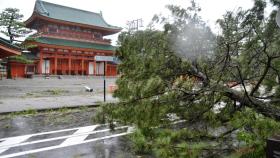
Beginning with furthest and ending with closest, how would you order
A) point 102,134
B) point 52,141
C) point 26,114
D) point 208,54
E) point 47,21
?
point 47,21
point 26,114
point 102,134
point 52,141
point 208,54

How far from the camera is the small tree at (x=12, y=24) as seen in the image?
95.6ft

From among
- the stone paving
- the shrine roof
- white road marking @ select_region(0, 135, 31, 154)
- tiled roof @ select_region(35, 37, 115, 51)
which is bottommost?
the stone paving

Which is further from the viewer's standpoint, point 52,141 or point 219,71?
point 52,141

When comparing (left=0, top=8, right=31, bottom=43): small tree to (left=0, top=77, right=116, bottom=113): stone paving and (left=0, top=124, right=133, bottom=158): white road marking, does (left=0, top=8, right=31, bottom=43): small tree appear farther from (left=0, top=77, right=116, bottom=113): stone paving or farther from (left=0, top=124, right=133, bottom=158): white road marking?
(left=0, top=124, right=133, bottom=158): white road marking

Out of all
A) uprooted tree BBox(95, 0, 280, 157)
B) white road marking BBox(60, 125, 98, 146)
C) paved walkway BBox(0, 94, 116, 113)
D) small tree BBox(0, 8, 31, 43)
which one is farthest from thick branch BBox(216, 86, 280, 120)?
small tree BBox(0, 8, 31, 43)

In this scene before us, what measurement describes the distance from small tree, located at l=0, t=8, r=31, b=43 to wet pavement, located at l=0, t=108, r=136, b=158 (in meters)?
22.2

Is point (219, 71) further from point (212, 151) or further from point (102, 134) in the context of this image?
point (102, 134)

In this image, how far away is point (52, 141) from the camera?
6.14 m

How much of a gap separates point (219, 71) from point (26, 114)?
25.7ft

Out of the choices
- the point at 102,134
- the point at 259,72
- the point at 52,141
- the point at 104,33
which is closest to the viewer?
the point at 259,72

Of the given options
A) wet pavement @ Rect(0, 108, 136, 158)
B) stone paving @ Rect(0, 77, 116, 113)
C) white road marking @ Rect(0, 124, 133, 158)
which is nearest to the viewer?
wet pavement @ Rect(0, 108, 136, 158)

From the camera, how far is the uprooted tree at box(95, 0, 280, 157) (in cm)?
364

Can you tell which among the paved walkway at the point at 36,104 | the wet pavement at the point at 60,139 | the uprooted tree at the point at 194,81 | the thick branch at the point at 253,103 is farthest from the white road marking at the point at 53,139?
the paved walkway at the point at 36,104

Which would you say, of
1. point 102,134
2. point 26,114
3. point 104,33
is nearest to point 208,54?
point 102,134
